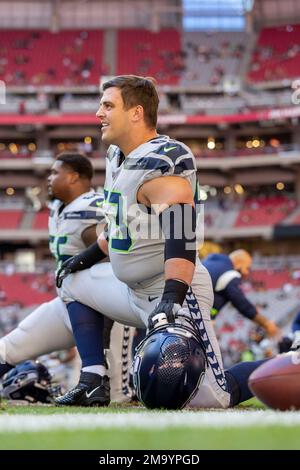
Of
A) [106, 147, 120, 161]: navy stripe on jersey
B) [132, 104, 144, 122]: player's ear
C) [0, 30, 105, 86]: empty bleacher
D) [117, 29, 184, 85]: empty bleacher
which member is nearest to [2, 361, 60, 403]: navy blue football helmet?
[106, 147, 120, 161]: navy stripe on jersey

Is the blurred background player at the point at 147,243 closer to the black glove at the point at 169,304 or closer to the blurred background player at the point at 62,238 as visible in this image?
the black glove at the point at 169,304

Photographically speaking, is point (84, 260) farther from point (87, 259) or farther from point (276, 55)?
point (276, 55)

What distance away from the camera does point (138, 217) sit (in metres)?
3.46

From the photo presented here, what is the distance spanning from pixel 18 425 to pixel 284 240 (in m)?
30.1

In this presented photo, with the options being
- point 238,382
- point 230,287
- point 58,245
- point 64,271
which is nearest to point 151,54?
point 230,287

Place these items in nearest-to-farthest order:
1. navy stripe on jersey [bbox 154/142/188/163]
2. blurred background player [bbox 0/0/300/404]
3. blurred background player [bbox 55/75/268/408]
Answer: blurred background player [bbox 55/75/268/408] < navy stripe on jersey [bbox 154/142/188/163] < blurred background player [bbox 0/0/300/404]

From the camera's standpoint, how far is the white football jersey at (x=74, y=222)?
4516 mm

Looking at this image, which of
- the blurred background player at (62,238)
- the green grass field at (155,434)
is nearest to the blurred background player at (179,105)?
the blurred background player at (62,238)

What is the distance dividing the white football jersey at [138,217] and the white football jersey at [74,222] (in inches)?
36.7

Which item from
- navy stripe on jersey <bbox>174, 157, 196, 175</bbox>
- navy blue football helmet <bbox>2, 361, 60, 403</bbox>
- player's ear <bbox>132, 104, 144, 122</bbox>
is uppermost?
player's ear <bbox>132, 104, 144, 122</bbox>

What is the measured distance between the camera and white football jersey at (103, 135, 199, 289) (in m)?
3.38

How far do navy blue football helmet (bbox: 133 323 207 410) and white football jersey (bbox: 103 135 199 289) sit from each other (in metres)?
0.56

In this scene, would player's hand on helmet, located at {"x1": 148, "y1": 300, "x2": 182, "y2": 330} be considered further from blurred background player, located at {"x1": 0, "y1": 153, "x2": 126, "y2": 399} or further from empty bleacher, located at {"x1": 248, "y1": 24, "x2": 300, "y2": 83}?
empty bleacher, located at {"x1": 248, "y1": 24, "x2": 300, "y2": 83}

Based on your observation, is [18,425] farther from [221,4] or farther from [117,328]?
[221,4]
